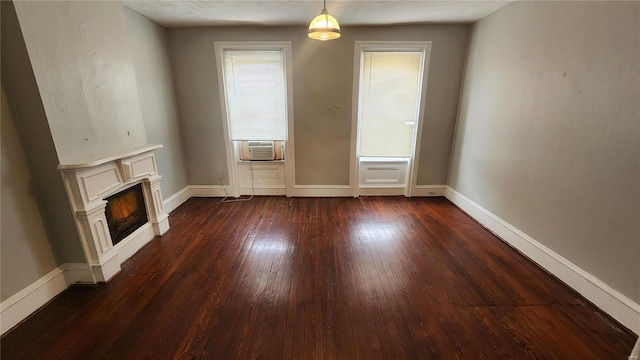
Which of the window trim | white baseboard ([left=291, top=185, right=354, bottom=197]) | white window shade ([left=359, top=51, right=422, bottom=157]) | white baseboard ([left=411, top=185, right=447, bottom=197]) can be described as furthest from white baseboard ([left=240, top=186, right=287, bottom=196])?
white baseboard ([left=411, top=185, right=447, bottom=197])

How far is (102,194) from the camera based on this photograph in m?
2.15

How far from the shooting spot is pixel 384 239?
9.35ft

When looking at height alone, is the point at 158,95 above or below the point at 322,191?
above

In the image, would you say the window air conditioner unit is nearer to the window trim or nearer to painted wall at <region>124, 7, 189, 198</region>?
the window trim

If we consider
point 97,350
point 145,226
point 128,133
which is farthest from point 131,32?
point 97,350

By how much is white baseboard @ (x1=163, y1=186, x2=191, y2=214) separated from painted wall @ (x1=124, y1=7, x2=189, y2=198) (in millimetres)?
57

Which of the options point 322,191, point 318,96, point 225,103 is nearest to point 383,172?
point 322,191

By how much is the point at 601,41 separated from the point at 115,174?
4023 mm

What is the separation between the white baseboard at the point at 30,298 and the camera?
1663 mm

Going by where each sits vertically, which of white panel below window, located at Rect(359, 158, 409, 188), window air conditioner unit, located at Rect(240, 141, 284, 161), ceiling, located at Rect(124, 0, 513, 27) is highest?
ceiling, located at Rect(124, 0, 513, 27)

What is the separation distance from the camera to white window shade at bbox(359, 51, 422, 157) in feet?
12.1

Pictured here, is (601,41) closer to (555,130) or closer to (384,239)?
(555,130)

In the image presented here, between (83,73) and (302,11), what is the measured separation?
2232 mm

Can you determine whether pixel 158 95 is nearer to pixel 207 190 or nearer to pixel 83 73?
pixel 83 73
